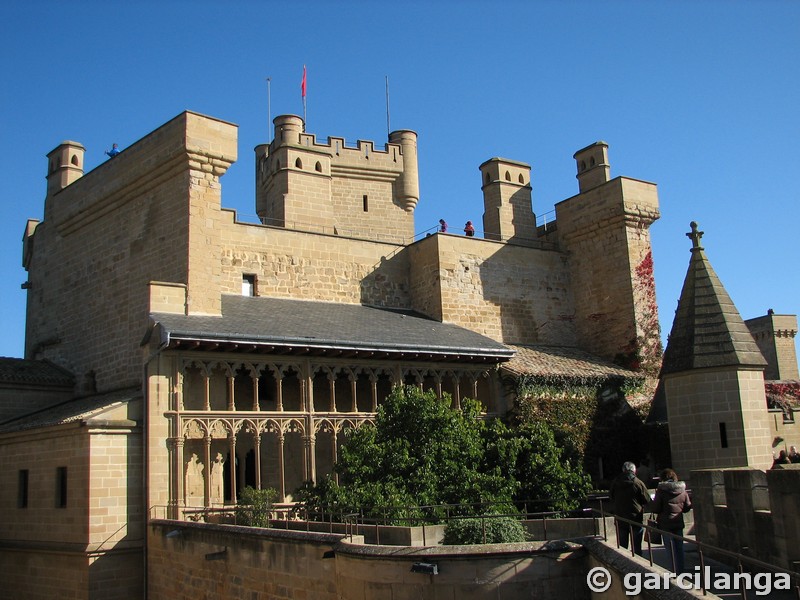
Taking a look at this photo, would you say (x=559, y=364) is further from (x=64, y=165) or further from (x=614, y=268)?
(x=64, y=165)

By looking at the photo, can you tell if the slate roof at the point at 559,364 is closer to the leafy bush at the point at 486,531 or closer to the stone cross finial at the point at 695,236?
the stone cross finial at the point at 695,236

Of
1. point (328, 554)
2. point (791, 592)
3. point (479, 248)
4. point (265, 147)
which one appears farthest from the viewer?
point (265, 147)

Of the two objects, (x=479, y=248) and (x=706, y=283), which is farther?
(x=479, y=248)

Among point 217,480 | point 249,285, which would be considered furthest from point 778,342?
point 217,480

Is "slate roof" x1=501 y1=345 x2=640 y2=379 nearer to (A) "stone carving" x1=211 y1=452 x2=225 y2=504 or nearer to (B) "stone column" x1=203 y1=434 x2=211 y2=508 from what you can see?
(A) "stone carving" x1=211 y1=452 x2=225 y2=504

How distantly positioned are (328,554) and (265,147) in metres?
A: 23.8

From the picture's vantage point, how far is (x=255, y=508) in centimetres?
1652

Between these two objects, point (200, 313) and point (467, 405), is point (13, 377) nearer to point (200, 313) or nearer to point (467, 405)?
point (200, 313)

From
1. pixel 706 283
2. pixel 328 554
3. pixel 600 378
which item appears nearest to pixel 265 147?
pixel 600 378

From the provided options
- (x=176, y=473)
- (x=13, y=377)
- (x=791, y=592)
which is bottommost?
(x=791, y=592)

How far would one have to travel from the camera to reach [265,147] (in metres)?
33.5

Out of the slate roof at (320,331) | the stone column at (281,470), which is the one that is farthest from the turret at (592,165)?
the stone column at (281,470)

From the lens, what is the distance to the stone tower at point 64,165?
90.4 feet

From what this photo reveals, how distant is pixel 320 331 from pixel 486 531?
31.5 ft
